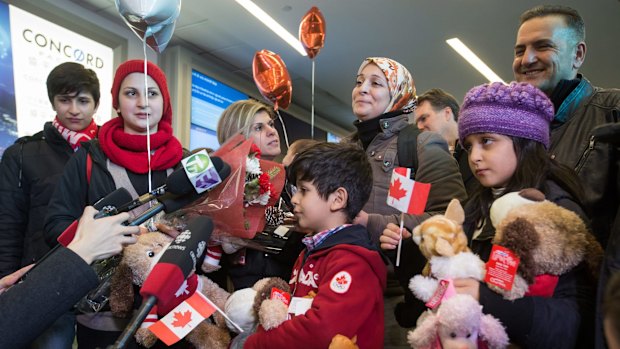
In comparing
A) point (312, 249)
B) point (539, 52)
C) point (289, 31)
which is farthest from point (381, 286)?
point (289, 31)

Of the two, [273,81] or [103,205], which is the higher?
[273,81]

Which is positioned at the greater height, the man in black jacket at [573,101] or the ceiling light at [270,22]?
the ceiling light at [270,22]

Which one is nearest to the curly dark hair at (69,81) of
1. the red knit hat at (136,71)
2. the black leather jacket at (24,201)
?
the black leather jacket at (24,201)

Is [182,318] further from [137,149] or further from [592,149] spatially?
[592,149]

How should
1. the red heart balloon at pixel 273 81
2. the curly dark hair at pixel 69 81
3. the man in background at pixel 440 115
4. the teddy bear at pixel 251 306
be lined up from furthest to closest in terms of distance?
1. the man in background at pixel 440 115
2. the red heart balloon at pixel 273 81
3. the curly dark hair at pixel 69 81
4. the teddy bear at pixel 251 306

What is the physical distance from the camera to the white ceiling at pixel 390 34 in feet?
13.6

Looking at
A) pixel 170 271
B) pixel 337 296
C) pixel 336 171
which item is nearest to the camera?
pixel 170 271

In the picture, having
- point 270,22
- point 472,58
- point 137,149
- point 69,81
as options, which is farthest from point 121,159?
point 472,58

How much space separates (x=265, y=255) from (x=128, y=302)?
50 cm

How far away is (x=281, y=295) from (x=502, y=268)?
0.60 metres

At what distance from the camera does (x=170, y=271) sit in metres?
0.82

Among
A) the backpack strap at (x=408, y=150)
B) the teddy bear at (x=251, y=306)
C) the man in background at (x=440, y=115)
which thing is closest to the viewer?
the teddy bear at (x=251, y=306)

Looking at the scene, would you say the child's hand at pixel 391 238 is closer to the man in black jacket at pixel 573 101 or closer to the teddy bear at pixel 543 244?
the teddy bear at pixel 543 244

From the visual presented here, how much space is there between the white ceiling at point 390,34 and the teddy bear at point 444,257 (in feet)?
11.2
